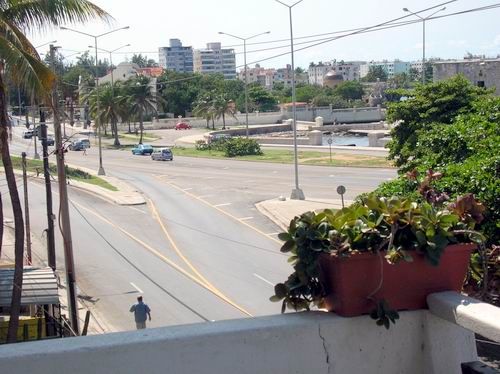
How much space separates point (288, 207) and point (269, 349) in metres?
32.5

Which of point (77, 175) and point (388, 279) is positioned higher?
point (388, 279)

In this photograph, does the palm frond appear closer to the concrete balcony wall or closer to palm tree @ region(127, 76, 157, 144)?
the concrete balcony wall

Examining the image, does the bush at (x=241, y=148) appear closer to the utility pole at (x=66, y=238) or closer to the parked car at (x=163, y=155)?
the parked car at (x=163, y=155)

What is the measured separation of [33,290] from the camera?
52.1ft

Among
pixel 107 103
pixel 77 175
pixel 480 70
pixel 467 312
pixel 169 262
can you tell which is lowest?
pixel 169 262

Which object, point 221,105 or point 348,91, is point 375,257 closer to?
point 221,105

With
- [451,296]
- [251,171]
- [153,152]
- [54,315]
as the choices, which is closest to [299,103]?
[153,152]

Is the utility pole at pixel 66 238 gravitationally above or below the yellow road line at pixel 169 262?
above

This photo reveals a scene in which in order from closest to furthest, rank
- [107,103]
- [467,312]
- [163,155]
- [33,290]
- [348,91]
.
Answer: [467,312] < [33,290] < [163,155] < [107,103] < [348,91]

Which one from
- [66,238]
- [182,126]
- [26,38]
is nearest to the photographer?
[26,38]

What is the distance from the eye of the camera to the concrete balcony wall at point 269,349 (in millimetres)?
4027

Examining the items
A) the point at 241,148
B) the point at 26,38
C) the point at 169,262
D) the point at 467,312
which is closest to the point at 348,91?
the point at 241,148

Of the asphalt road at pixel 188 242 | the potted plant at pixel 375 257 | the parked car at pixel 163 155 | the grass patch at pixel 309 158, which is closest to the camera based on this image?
the potted plant at pixel 375 257

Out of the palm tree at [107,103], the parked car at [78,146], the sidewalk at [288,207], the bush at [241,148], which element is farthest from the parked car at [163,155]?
the sidewalk at [288,207]
